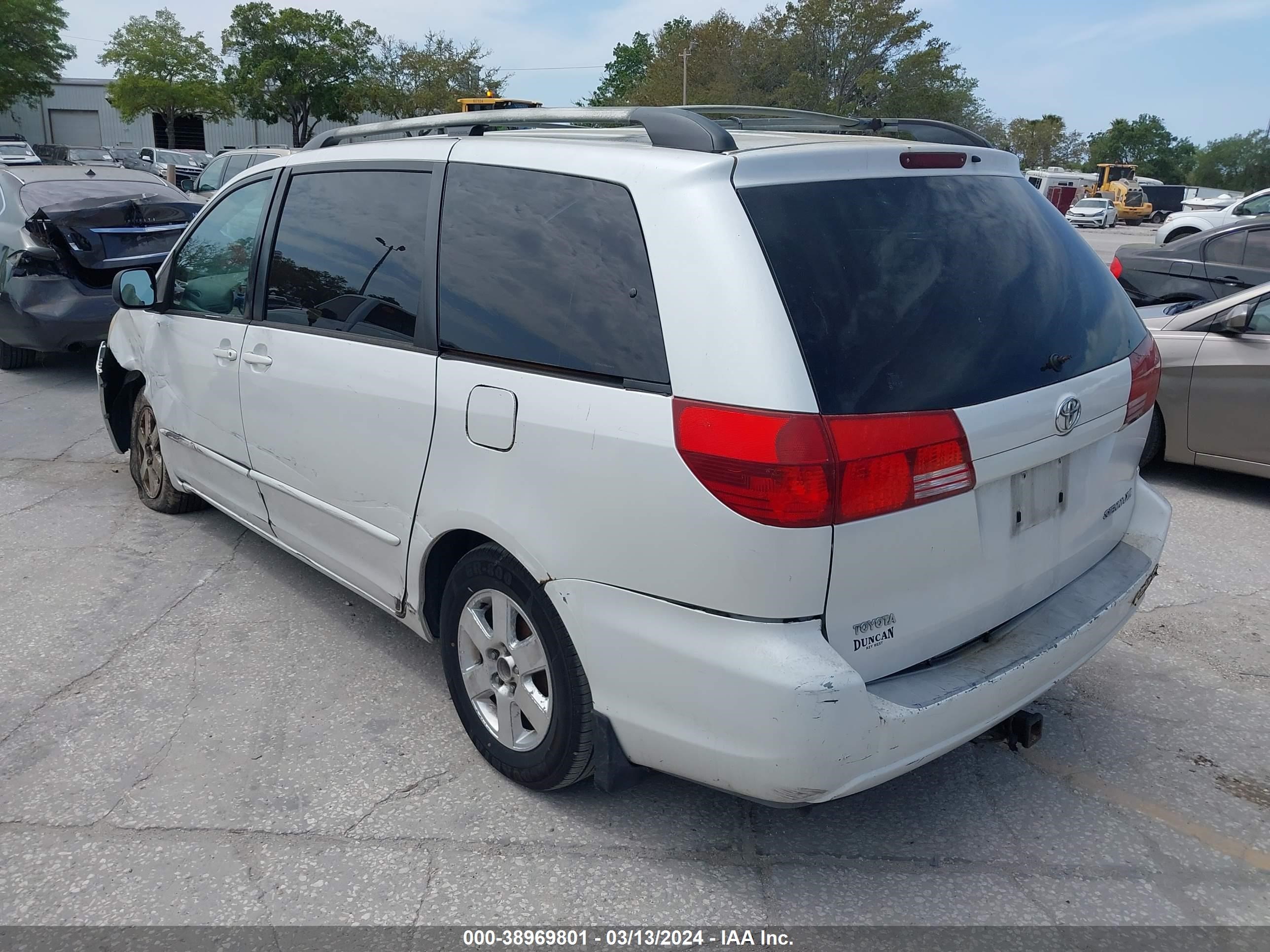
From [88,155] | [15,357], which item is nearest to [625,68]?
[88,155]

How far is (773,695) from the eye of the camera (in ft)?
7.20

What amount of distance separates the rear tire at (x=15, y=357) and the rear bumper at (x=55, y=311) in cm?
71

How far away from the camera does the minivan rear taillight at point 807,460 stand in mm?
2172

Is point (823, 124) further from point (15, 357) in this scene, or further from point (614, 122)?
point (15, 357)

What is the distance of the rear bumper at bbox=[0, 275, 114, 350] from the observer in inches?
314

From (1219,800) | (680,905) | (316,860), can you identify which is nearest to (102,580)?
(316,860)

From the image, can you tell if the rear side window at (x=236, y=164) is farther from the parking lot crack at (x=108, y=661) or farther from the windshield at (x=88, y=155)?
the windshield at (x=88, y=155)

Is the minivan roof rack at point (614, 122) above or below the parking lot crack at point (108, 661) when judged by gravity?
above

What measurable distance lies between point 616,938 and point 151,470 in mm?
3959

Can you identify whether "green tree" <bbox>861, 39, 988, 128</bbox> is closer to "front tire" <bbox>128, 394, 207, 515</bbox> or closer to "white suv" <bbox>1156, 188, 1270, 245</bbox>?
"white suv" <bbox>1156, 188, 1270, 245</bbox>

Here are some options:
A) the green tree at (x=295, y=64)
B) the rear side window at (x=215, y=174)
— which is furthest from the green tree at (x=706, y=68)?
the rear side window at (x=215, y=174)

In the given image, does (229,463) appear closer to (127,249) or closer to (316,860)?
(316,860)

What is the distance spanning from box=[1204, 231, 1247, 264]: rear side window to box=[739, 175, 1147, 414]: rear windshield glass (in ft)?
22.0

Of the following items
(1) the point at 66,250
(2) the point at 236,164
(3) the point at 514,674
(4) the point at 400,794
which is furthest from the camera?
(2) the point at 236,164
